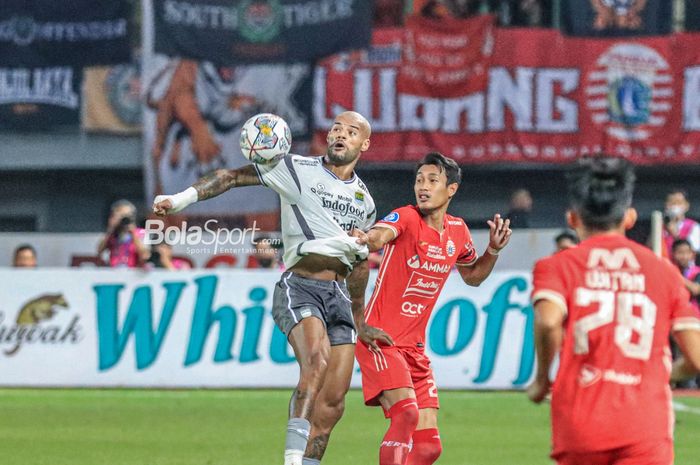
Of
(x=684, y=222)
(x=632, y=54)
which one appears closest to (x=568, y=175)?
(x=684, y=222)

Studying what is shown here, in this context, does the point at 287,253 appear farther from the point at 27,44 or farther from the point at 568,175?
the point at 27,44

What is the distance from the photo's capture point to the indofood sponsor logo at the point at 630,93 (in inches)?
926

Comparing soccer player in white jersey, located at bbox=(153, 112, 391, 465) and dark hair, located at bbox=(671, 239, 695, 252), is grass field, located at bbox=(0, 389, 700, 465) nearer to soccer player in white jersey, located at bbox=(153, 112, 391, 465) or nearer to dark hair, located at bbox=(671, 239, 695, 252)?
dark hair, located at bbox=(671, 239, 695, 252)

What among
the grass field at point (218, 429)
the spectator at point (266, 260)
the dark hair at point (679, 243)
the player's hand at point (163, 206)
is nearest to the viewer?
the player's hand at point (163, 206)

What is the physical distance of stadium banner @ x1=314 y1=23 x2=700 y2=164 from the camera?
2352cm

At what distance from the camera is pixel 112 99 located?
25484 millimetres

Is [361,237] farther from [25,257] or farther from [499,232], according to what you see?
[25,257]

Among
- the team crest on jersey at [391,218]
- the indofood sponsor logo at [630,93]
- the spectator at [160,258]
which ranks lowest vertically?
the spectator at [160,258]

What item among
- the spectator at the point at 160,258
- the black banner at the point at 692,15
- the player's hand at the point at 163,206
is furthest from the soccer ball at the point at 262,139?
the black banner at the point at 692,15

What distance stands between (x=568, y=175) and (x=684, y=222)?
12.6 metres

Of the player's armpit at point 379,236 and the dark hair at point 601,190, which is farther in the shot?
the player's armpit at point 379,236

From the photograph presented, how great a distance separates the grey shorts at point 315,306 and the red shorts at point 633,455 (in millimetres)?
3718

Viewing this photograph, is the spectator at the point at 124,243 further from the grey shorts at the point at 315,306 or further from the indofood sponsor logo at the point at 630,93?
the indofood sponsor logo at the point at 630,93

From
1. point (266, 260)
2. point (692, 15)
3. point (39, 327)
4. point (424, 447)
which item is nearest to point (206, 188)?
point (424, 447)
